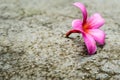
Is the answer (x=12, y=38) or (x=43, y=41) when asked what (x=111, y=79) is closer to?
(x=43, y=41)

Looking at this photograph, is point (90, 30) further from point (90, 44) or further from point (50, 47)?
point (50, 47)

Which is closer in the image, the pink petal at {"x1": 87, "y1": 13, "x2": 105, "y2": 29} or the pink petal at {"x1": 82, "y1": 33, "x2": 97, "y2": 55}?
the pink petal at {"x1": 82, "y1": 33, "x2": 97, "y2": 55}

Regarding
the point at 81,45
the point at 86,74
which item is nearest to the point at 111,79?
the point at 86,74

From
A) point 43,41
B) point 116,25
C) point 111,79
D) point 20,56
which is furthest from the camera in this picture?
point 116,25

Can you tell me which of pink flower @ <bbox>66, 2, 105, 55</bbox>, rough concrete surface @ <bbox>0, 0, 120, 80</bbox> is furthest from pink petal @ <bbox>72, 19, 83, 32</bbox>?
rough concrete surface @ <bbox>0, 0, 120, 80</bbox>

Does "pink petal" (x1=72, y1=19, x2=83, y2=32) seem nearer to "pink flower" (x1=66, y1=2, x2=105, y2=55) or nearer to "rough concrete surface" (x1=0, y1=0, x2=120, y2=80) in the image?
"pink flower" (x1=66, y1=2, x2=105, y2=55)

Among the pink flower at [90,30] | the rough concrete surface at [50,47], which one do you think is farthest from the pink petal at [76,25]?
the rough concrete surface at [50,47]

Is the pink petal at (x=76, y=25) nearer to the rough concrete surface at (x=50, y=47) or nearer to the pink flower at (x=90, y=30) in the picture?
the pink flower at (x=90, y=30)

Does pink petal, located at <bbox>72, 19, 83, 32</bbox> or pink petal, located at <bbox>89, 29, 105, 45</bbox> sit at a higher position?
pink petal, located at <bbox>72, 19, 83, 32</bbox>

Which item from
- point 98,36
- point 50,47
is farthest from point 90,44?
point 50,47
